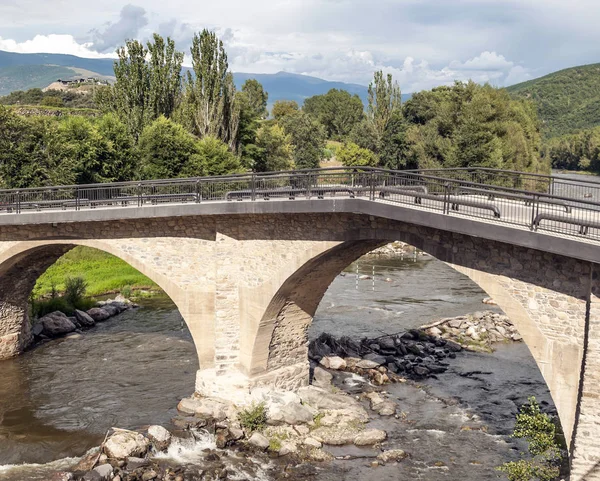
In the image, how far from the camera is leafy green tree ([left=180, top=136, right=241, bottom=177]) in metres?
36.0

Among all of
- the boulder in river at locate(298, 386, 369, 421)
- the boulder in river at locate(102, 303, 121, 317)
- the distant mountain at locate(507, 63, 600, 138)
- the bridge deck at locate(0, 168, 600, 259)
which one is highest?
the distant mountain at locate(507, 63, 600, 138)

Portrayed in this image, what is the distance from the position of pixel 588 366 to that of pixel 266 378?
9881mm

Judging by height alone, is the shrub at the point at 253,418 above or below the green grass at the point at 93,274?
below

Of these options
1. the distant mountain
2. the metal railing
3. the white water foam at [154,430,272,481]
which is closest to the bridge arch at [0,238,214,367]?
the metal railing

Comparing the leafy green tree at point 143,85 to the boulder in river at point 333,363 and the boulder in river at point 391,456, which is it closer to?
the boulder in river at point 333,363

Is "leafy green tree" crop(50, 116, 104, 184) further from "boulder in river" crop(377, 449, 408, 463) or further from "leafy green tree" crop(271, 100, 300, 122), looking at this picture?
"leafy green tree" crop(271, 100, 300, 122)

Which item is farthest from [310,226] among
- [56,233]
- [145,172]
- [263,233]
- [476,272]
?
[145,172]

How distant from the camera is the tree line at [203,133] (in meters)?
32.6

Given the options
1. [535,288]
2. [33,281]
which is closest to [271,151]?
[33,281]

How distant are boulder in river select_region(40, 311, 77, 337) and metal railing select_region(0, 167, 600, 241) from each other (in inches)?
261

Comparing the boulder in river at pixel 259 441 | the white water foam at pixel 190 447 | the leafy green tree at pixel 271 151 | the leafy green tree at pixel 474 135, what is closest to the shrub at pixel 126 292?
the white water foam at pixel 190 447

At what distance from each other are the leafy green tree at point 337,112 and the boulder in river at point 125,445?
81.5m

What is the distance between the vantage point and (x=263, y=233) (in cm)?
1772

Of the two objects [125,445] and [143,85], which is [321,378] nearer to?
[125,445]
